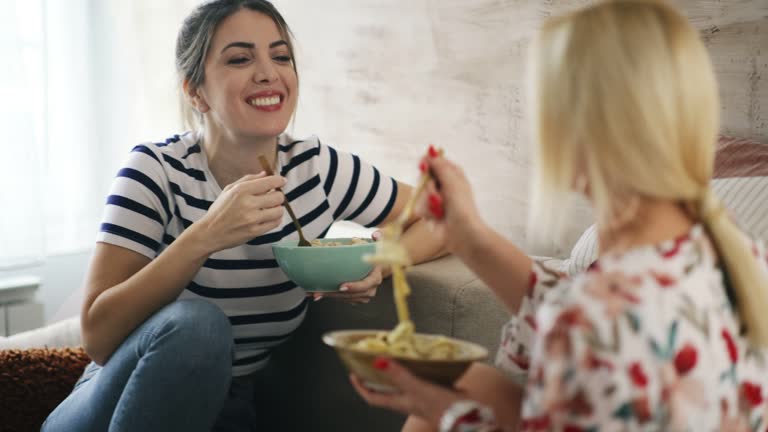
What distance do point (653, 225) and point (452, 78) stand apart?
54.9 inches

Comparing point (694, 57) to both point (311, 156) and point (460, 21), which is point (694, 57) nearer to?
point (311, 156)

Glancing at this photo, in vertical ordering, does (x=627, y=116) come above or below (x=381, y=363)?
above

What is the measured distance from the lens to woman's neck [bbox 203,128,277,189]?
1594 millimetres

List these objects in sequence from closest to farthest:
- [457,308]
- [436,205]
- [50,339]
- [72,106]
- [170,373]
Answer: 1. [436,205]
2. [170,373]
3. [457,308]
4. [50,339]
5. [72,106]

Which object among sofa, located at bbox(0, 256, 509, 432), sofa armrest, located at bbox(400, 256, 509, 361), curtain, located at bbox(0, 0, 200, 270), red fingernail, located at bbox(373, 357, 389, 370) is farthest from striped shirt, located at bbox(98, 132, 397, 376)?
curtain, located at bbox(0, 0, 200, 270)

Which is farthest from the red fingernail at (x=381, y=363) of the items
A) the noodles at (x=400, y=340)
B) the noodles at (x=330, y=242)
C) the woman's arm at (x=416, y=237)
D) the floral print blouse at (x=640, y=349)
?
the woman's arm at (x=416, y=237)

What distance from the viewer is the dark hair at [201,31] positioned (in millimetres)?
1577

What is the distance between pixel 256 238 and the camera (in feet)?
5.16

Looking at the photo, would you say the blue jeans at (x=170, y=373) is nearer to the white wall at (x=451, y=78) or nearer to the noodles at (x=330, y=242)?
the noodles at (x=330, y=242)

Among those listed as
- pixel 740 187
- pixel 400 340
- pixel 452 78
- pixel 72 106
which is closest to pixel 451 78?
pixel 452 78

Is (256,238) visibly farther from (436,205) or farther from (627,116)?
(627,116)

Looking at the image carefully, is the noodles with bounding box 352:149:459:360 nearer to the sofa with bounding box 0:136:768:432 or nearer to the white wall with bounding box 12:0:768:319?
the sofa with bounding box 0:136:768:432

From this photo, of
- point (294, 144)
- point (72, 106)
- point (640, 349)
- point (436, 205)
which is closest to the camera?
point (640, 349)

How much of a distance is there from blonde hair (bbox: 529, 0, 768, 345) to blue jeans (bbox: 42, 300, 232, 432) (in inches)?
28.6
